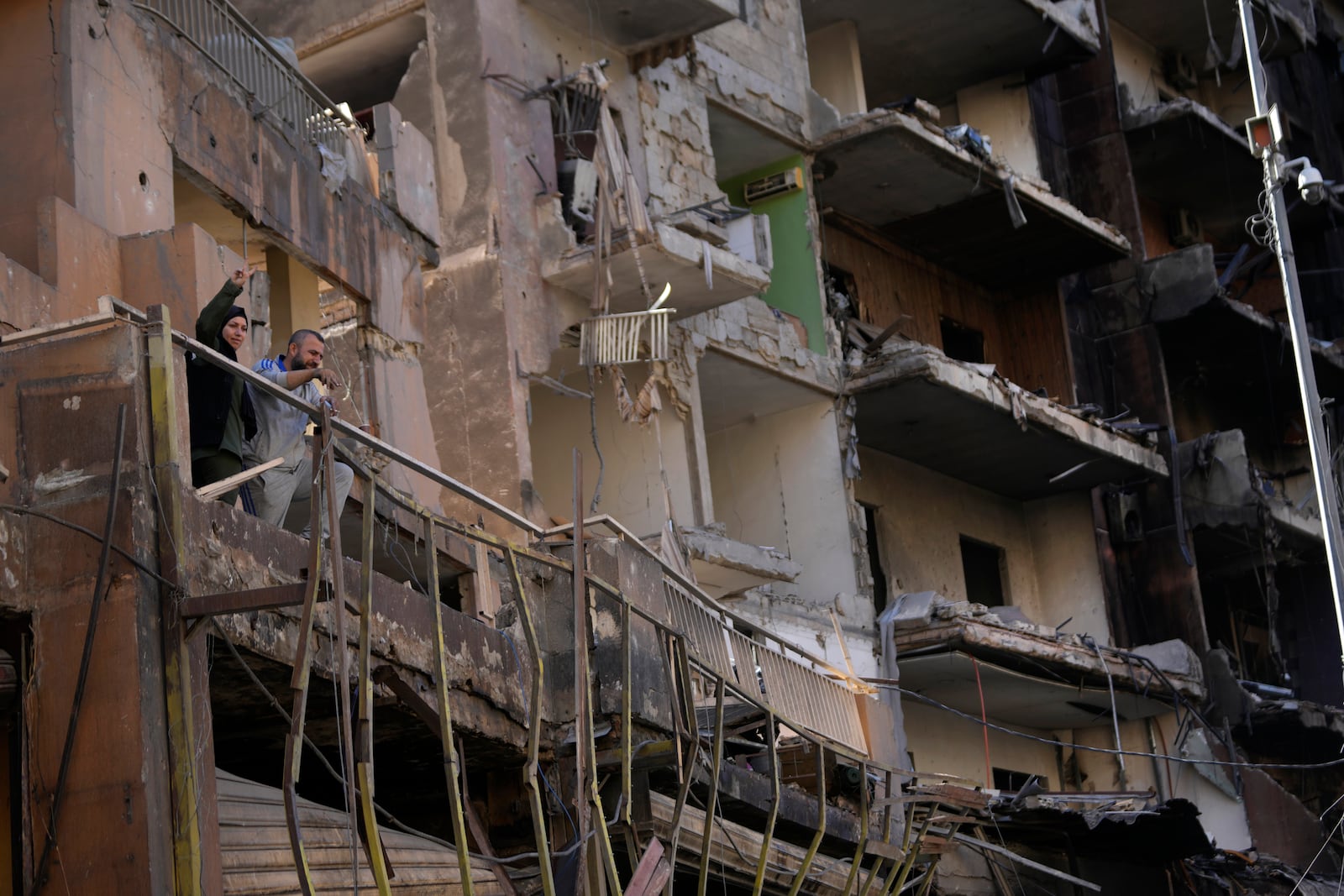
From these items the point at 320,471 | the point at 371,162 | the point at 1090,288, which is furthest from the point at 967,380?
the point at 320,471

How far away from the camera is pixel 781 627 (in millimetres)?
20688

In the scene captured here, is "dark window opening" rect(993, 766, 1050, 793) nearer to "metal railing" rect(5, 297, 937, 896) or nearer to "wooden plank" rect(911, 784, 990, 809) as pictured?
"metal railing" rect(5, 297, 937, 896)

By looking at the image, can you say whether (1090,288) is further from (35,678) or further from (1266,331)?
(35,678)

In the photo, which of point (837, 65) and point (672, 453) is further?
point (837, 65)

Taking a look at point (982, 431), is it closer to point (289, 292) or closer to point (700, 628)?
point (289, 292)

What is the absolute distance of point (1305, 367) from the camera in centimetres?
1639

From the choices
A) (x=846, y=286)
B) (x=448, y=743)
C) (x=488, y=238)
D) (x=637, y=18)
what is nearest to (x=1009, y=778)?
(x=846, y=286)

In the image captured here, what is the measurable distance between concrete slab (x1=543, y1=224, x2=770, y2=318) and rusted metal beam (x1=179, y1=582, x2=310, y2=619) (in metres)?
10.6

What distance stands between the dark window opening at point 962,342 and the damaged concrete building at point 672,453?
0.21m

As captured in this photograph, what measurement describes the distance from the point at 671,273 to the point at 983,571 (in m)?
9.88

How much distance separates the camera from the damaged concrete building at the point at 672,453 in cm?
889

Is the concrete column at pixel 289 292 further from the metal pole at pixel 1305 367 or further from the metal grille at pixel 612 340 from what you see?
the metal pole at pixel 1305 367

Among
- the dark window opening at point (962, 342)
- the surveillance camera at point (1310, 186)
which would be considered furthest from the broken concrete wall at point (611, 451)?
the dark window opening at point (962, 342)

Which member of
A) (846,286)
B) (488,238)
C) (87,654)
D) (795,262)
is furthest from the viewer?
(846,286)
